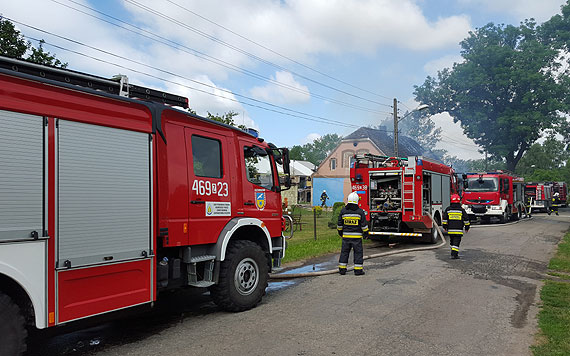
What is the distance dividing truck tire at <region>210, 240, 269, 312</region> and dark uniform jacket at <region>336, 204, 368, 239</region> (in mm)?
2566

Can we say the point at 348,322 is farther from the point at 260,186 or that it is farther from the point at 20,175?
the point at 20,175

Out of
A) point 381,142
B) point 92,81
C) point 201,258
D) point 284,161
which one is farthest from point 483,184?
point 92,81

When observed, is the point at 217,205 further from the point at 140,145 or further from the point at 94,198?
the point at 94,198


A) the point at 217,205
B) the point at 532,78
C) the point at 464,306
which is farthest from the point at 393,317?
the point at 532,78

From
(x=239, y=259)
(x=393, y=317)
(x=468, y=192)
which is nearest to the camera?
(x=393, y=317)

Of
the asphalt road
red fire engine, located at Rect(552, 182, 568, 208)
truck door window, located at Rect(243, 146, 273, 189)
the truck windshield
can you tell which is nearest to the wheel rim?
the asphalt road

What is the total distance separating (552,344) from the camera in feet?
14.4

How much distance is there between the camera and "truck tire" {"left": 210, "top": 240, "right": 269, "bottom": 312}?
5.45 metres

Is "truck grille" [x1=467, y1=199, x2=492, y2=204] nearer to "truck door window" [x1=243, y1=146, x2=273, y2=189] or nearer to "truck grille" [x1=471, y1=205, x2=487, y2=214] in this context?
"truck grille" [x1=471, y1=205, x2=487, y2=214]

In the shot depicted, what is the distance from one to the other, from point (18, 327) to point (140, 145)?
2.06m

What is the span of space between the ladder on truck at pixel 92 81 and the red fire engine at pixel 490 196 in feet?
62.8

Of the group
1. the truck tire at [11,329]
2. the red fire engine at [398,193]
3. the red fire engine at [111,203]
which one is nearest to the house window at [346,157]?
the red fire engine at [398,193]

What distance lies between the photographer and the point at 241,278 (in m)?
5.71

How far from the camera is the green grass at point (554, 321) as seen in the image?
4.28m
